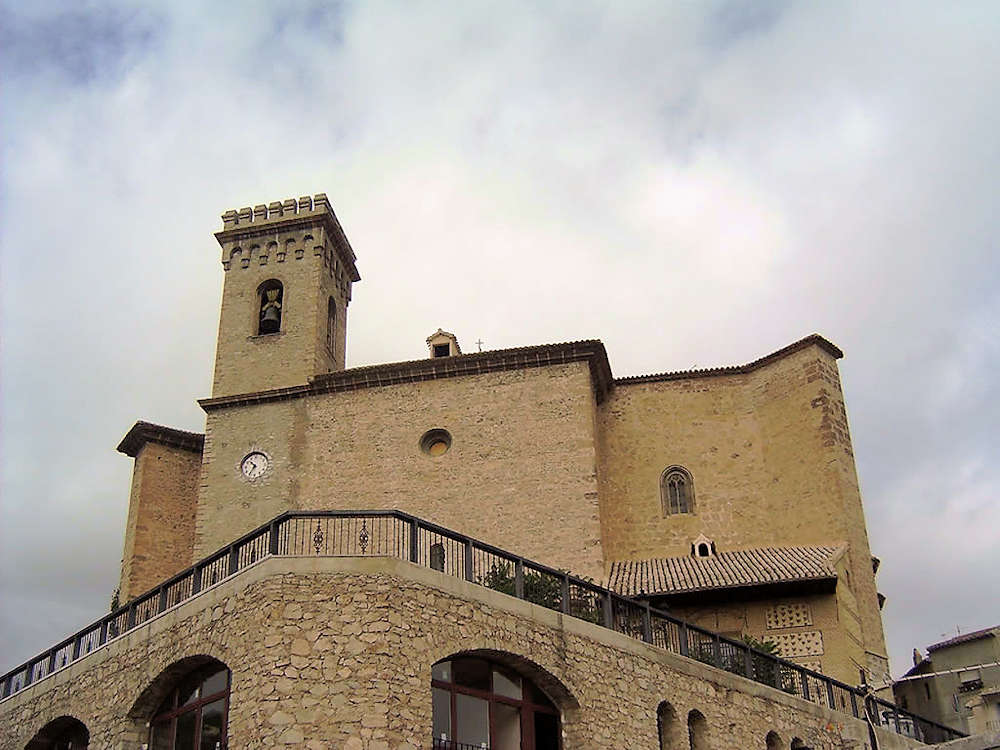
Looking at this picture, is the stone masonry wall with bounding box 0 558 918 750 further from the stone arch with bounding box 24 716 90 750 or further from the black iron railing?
the black iron railing

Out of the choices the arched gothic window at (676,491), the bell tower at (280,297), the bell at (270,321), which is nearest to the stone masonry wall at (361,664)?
the arched gothic window at (676,491)

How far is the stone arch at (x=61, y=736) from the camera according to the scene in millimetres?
17417

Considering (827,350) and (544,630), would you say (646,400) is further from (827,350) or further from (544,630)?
(544,630)

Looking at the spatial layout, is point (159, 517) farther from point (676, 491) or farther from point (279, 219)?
point (676, 491)

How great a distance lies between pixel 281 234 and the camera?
34281mm

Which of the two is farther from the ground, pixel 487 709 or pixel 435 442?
pixel 435 442

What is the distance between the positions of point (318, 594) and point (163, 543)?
1798cm

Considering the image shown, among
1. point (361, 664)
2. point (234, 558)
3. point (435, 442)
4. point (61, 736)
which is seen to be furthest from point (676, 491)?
point (361, 664)

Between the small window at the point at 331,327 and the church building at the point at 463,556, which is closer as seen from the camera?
the church building at the point at 463,556

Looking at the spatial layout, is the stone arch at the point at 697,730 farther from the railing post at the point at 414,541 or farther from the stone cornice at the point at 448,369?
the stone cornice at the point at 448,369

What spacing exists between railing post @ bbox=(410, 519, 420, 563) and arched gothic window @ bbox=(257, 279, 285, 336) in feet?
63.5

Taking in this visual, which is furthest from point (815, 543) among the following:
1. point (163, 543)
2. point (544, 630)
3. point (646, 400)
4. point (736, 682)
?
point (163, 543)

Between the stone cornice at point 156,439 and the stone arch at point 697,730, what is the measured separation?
18.5 metres

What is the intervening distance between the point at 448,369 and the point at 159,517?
30.6ft
